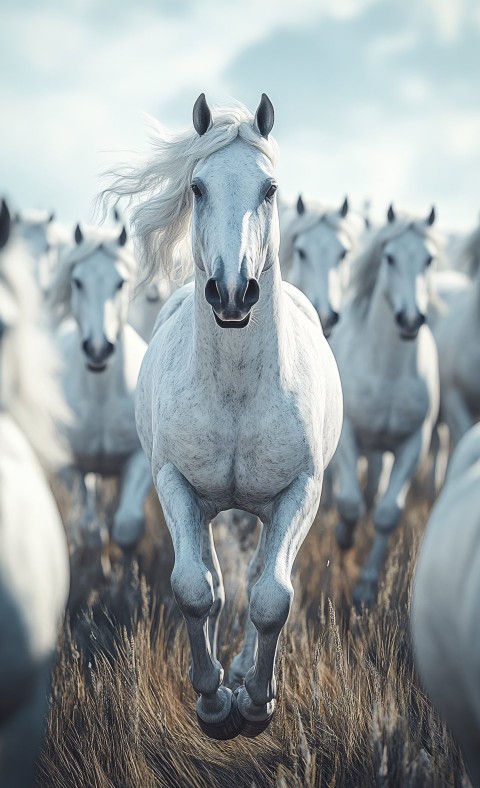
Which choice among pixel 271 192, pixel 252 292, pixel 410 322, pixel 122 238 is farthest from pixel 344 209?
pixel 252 292

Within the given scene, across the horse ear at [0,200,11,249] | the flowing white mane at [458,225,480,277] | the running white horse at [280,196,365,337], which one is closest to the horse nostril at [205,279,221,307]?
the horse ear at [0,200,11,249]

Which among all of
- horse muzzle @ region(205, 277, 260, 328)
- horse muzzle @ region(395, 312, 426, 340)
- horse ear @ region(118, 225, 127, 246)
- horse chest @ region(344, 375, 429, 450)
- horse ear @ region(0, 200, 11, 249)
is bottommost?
horse chest @ region(344, 375, 429, 450)

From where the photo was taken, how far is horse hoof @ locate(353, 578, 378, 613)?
214 inches

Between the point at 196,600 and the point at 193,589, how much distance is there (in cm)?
4

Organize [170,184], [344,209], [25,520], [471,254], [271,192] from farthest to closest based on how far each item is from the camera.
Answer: [471,254] < [344,209] < [170,184] < [271,192] < [25,520]

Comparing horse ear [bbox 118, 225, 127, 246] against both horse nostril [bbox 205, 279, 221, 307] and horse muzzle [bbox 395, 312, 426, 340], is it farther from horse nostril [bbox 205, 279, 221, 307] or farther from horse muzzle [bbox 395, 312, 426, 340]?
horse nostril [bbox 205, 279, 221, 307]

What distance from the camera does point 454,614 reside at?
2.13 meters

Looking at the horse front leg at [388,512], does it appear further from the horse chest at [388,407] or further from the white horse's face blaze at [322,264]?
the white horse's face blaze at [322,264]

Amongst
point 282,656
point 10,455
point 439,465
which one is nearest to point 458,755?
point 282,656

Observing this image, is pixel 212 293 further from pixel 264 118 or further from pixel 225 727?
pixel 225 727

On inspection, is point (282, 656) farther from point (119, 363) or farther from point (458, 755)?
point (119, 363)

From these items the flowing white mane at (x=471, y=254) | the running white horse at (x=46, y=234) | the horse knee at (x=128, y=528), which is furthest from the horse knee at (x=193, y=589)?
the running white horse at (x=46, y=234)

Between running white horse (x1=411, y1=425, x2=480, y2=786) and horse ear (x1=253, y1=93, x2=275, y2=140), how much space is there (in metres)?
1.66

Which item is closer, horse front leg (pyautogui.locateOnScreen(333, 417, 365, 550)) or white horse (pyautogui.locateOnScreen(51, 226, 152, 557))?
white horse (pyautogui.locateOnScreen(51, 226, 152, 557))
